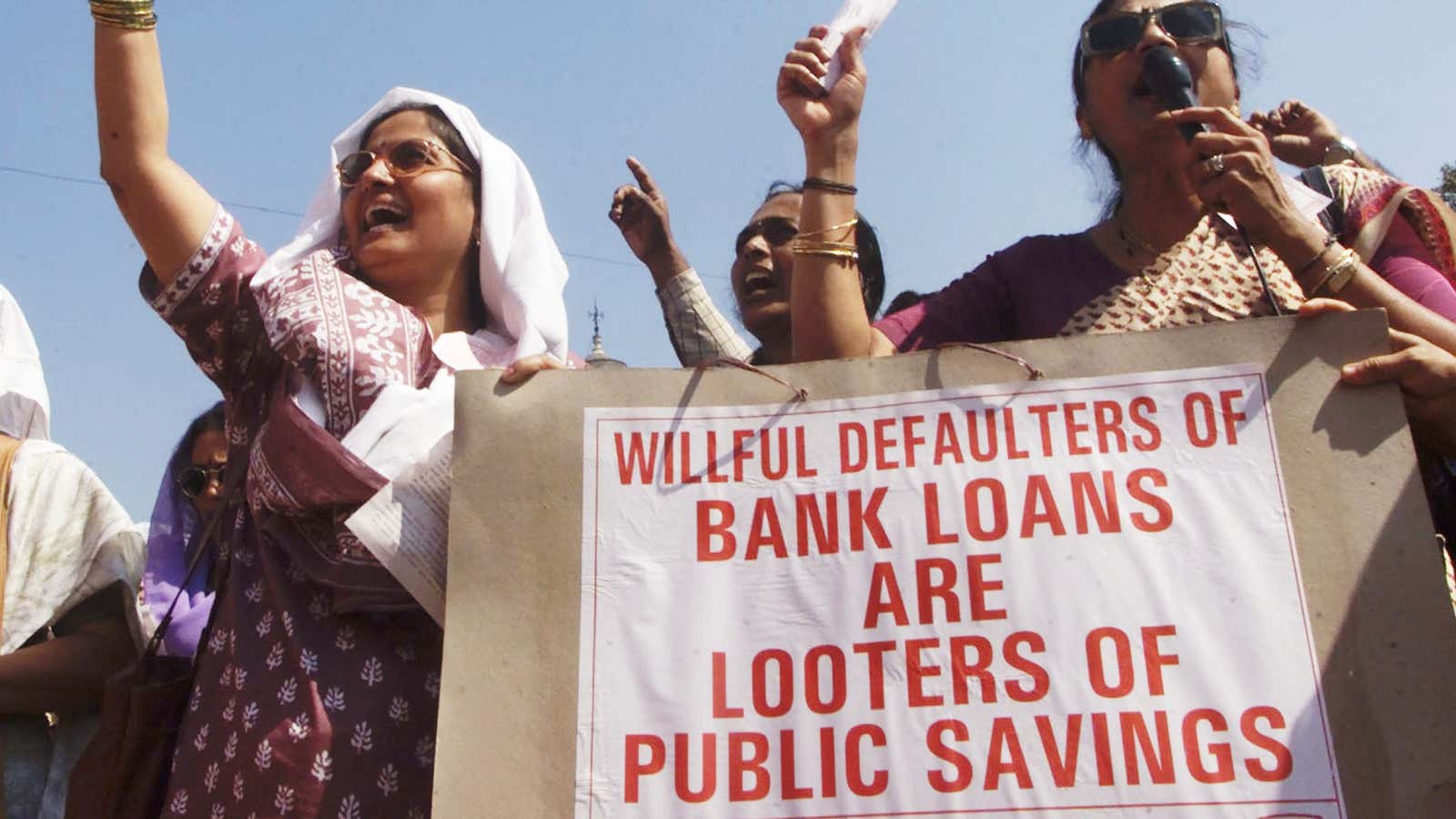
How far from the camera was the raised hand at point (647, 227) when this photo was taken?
4.14 meters

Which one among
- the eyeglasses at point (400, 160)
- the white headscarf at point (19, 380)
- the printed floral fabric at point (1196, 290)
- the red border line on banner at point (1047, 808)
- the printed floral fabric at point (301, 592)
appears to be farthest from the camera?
the white headscarf at point (19, 380)

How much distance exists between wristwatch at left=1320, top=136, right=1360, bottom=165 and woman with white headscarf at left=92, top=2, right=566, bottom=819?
1929mm

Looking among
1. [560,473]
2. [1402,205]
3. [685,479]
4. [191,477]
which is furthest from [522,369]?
[191,477]

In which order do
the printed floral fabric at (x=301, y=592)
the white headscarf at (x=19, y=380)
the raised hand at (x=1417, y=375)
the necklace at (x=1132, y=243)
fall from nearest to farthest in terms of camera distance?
1. the raised hand at (x=1417, y=375)
2. the printed floral fabric at (x=301, y=592)
3. the necklace at (x=1132, y=243)
4. the white headscarf at (x=19, y=380)

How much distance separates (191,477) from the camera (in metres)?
3.82

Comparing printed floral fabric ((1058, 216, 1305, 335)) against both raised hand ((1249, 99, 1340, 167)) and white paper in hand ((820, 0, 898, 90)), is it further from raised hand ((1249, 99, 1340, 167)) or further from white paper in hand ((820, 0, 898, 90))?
raised hand ((1249, 99, 1340, 167))

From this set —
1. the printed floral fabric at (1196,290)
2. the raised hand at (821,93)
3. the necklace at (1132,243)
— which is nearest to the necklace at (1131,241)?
the necklace at (1132,243)

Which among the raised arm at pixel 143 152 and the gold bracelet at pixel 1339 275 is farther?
the raised arm at pixel 143 152

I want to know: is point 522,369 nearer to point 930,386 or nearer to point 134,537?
point 930,386

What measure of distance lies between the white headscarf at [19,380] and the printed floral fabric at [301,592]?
857 mm

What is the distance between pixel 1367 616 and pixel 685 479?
881 mm

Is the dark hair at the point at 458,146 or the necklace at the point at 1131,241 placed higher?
the dark hair at the point at 458,146

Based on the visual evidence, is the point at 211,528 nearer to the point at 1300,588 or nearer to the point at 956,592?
the point at 956,592

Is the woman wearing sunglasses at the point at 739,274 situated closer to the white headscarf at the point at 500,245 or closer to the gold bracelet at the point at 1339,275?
the white headscarf at the point at 500,245
